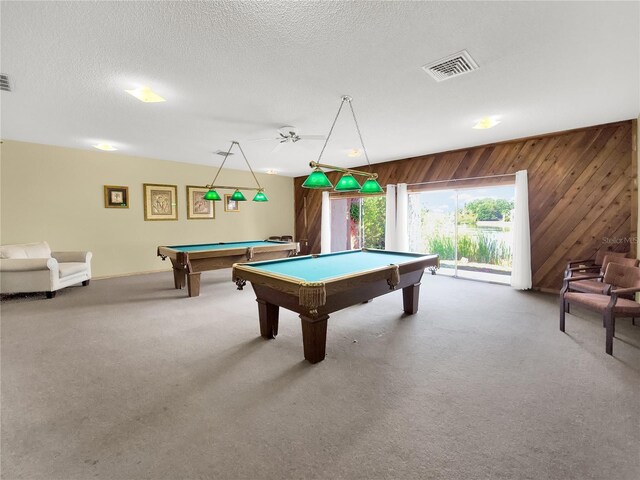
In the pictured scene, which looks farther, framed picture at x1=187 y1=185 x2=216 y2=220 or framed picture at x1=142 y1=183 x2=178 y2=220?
framed picture at x1=187 y1=185 x2=216 y2=220

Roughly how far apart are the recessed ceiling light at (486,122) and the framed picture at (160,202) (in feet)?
21.2

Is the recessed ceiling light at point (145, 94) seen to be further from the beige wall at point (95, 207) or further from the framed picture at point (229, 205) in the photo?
the framed picture at point (229, 205)

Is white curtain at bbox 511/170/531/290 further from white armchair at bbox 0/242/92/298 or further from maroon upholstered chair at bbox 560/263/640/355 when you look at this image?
white armchair at bbox 0/242/92/298

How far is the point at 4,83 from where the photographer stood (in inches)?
114

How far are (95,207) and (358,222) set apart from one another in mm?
6195

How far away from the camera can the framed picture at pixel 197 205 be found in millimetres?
7164

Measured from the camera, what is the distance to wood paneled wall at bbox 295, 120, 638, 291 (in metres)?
4.18

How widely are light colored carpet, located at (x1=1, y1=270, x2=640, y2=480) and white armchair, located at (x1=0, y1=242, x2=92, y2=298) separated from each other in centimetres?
102

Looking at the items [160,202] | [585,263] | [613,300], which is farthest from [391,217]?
[160,202]

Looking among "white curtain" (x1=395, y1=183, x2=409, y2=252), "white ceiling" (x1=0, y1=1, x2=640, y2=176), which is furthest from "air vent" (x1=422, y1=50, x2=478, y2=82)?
"white curtain" (x1=395, y1=183, x2=409, y2=252)

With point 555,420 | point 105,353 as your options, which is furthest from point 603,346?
point 105,353

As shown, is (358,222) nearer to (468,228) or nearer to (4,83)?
(468,228)

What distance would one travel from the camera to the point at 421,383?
2.23 meters

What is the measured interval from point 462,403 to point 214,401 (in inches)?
68.5
